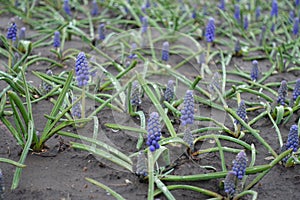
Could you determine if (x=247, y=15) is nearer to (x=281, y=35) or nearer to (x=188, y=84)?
(x=281, y=35)

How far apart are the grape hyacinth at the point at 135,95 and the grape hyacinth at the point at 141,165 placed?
0.88m

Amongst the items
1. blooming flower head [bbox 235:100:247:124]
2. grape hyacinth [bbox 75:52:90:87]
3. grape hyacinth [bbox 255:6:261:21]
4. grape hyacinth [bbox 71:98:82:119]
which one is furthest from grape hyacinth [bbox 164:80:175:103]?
grape hyacinth [bbox 255:6:261:21]

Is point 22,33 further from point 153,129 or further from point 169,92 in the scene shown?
point 153,129

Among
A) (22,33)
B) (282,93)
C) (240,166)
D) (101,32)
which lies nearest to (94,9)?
(101,32)

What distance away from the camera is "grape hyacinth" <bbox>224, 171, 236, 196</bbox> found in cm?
296

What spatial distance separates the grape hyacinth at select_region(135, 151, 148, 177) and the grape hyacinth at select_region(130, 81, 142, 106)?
34.7 inches

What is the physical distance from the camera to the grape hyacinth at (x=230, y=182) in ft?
9.71

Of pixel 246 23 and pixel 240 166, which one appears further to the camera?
pixel 246 23

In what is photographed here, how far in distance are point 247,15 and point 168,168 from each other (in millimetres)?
3934

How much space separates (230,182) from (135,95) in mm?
1260

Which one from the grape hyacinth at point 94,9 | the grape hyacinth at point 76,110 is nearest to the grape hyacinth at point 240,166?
the grape hyacinth at point 76,110

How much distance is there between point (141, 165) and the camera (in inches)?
123

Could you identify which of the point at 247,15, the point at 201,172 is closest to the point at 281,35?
the point at 247,15

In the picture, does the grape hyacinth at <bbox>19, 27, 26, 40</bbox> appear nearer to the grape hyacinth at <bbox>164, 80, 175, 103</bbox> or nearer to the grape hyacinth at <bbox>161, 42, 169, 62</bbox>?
the grape hyacinth at <bbox>161, 42, 169, 62</bbox>
